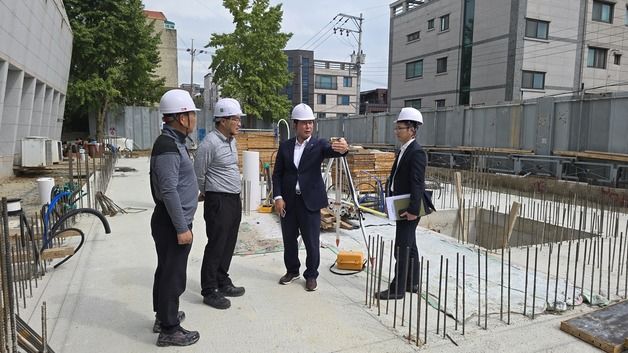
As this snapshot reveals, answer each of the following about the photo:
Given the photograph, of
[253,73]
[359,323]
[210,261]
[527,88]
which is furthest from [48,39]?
[527,88]

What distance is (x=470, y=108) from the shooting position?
16.5 metres

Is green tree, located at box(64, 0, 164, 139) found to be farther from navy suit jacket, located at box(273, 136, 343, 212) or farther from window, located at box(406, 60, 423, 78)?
navy suit jacket, located at box(273, 136, 343, 212)

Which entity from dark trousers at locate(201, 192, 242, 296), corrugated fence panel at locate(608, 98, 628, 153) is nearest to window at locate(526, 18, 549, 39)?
corrugated fence panel at locate(608, 98, 628, 153)

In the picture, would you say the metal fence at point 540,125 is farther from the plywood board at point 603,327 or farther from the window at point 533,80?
the plywood board at point 603,327

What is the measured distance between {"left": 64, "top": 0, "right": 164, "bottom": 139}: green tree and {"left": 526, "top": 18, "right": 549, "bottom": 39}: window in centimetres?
2115

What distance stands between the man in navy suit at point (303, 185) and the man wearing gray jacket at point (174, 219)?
1.20m

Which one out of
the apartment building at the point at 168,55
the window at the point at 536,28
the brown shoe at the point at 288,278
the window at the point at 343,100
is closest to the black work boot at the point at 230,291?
the brown shoe at the point at 288,278

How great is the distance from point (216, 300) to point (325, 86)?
2077 inches

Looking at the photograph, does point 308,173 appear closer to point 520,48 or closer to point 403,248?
point 403,248

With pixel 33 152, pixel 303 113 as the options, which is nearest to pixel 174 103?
pixel 303 113

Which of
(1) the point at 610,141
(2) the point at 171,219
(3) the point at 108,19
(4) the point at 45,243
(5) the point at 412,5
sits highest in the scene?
(5) the point at 412,5

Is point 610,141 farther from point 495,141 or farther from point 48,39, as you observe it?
point 48,39

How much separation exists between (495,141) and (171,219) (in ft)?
48.0

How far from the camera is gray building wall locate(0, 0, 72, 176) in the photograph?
11234 mm
